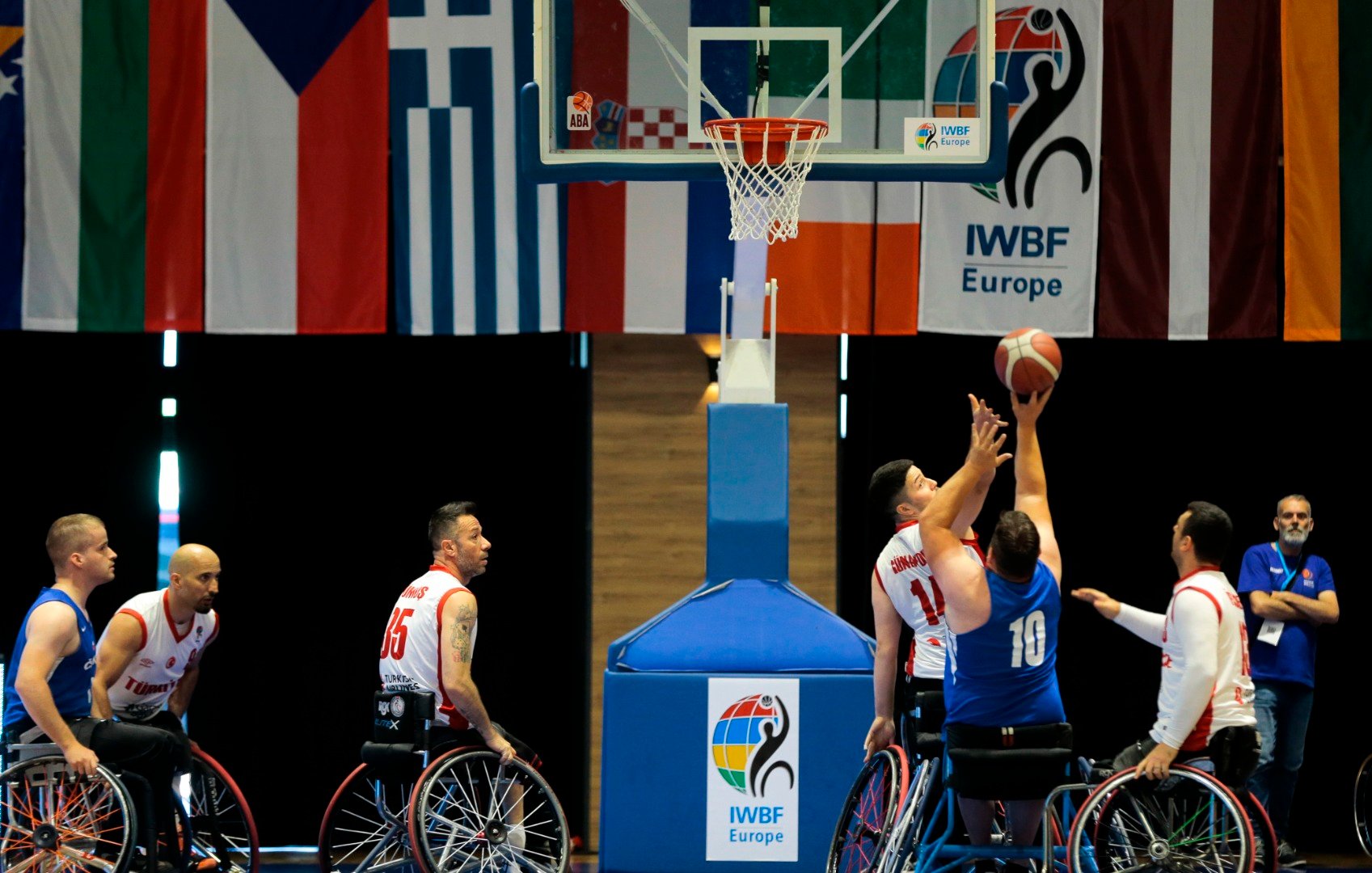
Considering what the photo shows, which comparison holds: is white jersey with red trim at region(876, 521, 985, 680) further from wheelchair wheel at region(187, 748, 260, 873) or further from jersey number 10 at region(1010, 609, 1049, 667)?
wheelchair wheel at region(187, 748, 260, 873)

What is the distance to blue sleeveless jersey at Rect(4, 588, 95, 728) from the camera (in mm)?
6278

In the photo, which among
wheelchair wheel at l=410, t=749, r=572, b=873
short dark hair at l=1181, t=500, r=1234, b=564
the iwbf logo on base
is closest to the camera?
short dark hair at l=1181, t=500, r=1234, b=564

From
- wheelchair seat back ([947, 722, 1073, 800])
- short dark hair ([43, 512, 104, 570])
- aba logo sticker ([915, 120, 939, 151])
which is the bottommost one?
wheelchair seat back ([947, 722, 1073, 800])

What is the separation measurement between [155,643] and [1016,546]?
3.49 m

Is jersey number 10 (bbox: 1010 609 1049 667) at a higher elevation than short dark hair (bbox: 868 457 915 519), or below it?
below

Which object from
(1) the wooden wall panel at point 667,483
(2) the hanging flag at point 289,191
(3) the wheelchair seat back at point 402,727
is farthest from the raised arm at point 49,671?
(1) the wooden wall panel at point 667,483

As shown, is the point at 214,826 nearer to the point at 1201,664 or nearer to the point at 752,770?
the point at 752,770

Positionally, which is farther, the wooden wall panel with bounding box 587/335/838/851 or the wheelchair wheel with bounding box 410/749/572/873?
the wooden wall panel with bounding box 587/335/838/851

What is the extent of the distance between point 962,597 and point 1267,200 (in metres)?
4.63

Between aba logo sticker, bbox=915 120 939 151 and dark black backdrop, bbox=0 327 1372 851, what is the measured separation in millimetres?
2211

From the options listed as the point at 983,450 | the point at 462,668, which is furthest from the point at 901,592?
the point at 462,668

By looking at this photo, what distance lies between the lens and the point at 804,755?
6.56 metres

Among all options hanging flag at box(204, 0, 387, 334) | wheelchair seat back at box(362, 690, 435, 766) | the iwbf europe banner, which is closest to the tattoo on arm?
wheelchair seat back at box(362, 690, 435, 766)

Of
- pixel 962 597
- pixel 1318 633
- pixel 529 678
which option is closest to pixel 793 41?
pixel 962 597
